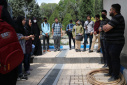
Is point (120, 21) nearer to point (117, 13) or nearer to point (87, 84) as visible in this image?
point (117, 13)

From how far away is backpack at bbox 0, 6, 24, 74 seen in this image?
1.84 m

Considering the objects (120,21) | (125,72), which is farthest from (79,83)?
(120,21)

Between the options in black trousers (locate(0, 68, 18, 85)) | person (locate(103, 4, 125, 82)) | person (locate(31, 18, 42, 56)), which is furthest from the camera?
person (locate(31, 18, 42, 56))

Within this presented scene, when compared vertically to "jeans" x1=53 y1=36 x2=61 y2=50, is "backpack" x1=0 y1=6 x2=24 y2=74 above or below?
above

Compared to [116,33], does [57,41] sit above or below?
below

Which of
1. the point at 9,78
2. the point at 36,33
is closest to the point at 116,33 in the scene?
the point at 9,78

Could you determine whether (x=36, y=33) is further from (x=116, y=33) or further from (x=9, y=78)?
(x=9, y=78)

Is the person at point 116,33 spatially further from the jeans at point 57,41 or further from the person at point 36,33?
the jeans at point 57,41

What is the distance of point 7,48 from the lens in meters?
1.89

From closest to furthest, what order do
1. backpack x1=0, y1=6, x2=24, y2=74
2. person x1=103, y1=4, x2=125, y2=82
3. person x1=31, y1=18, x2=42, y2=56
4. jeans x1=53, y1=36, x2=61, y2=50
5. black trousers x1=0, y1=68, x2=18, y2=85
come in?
1. backpack x1=0, y1=6, x2=24, y2=74
2. black trousers x1=0, y1=68, x2=18, y2=85
3. person x1=103, y1=4, x2=125, y2=82
4. person x1=31, y1=18, x2=42, y2=56
5. jeans x1=53, y1=36, x2=61, y2=50

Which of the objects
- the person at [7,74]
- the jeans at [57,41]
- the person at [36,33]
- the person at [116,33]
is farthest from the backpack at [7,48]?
the jeans at [57,41]

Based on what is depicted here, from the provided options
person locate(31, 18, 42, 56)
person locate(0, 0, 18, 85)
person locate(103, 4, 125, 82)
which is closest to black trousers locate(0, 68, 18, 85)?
person locate(0, 0, 18, 85)

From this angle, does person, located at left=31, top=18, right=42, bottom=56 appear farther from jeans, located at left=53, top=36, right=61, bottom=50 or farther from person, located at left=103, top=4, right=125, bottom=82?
person, located at left=103, top=4, right=125, bottom=82

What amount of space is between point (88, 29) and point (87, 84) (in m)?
4.39
